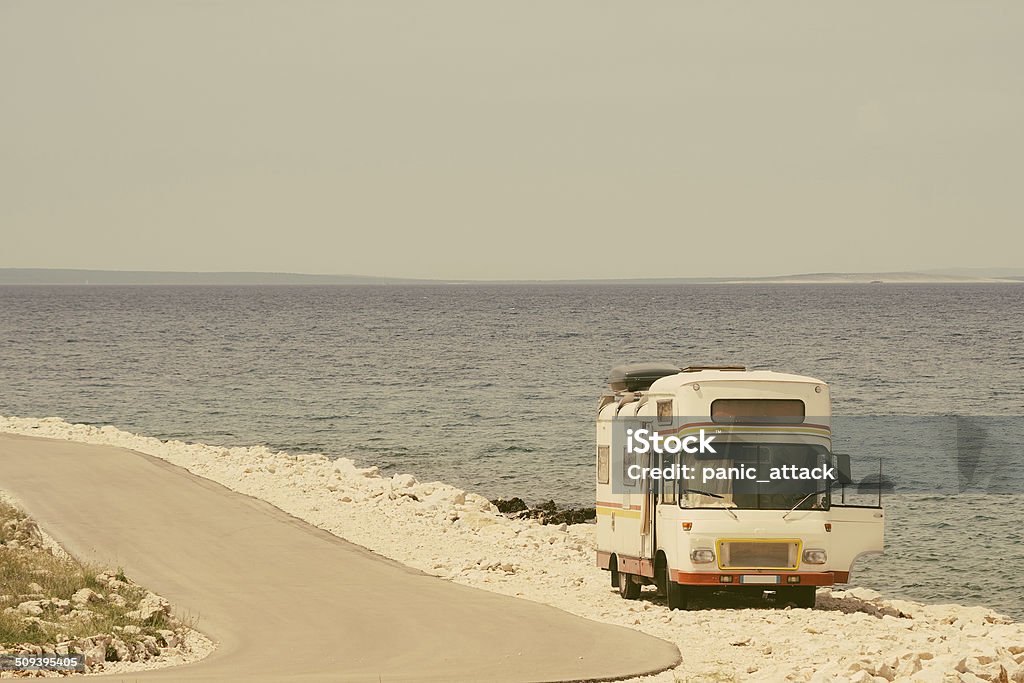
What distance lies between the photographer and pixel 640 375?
23.2m

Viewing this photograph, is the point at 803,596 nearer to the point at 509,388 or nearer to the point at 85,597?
the point at 85,597

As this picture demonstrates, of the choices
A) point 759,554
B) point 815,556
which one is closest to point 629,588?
point 759,554

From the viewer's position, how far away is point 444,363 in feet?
302

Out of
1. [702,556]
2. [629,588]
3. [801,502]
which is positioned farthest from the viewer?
[629,588]

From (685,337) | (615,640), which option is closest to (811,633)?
(615,640)

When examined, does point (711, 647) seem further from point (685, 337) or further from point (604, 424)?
point (685, 337)

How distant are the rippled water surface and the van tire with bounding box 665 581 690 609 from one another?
8098 mm

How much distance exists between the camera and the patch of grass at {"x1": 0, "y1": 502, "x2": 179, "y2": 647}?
16328mm

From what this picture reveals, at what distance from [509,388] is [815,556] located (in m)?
53.5

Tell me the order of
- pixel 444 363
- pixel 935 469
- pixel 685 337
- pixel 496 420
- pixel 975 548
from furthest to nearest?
Result: pixel 685 337
pixel 444 363
pixel 496 420
pixel 935 469
pixel 975 548

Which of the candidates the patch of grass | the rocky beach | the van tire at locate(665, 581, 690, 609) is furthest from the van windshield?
the patch of grass

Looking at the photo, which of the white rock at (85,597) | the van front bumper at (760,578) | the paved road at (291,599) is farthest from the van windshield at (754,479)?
the white rock at (85,597)

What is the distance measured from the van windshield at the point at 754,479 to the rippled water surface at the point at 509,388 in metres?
7.86

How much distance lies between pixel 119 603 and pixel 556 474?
2475 cm
